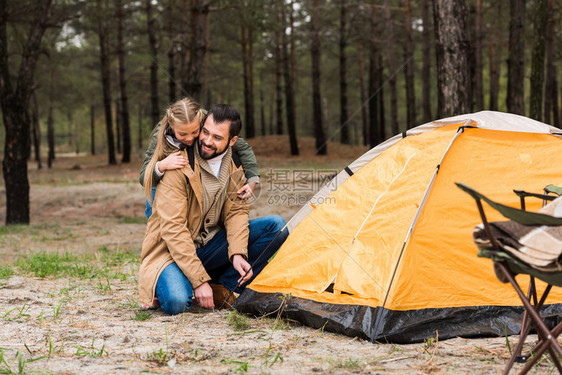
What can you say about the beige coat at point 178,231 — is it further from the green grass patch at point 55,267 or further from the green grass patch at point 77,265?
the green grass patch at point 55,267

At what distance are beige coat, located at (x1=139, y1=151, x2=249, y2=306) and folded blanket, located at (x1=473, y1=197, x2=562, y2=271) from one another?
211 centimetres

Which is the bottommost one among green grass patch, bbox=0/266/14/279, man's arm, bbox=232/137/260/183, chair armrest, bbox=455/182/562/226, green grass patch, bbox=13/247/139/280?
green grass patch, bbox=13/247/139/280

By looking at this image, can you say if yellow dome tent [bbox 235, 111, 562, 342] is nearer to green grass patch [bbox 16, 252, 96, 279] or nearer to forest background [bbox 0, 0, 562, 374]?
forest background [bbox 0, 0, 562, 374]

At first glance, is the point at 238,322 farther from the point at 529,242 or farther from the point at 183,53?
the point at 183,53

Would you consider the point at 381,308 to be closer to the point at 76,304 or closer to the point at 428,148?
the point at 428,148

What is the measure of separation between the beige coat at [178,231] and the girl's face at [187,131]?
0.20 meters

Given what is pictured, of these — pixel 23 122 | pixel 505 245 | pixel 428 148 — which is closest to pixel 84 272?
pixel 428 148

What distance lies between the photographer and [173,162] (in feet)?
12.5

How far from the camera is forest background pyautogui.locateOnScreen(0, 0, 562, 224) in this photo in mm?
9797

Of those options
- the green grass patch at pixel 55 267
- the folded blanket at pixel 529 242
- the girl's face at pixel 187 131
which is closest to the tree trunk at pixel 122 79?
the green grass patch at pixel 55 267

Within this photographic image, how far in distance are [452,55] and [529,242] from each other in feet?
15.4

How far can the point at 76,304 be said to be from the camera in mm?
4152

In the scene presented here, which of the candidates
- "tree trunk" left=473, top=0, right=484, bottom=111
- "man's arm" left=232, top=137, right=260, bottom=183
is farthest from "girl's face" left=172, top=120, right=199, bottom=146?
"tree trunk" left=473, top=0, right=484, bottom=111

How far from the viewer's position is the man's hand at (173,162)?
380cm
